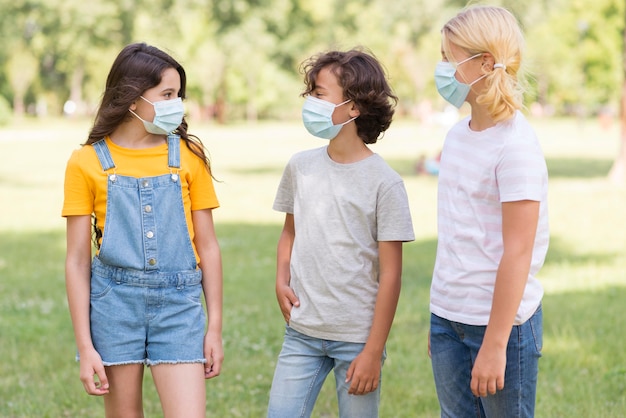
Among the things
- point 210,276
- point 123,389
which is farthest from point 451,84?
point 123,389

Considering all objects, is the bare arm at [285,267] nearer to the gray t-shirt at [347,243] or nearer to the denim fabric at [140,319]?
the gray t-shirt at [347,243]

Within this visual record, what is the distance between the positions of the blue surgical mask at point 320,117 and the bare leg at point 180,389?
3.24 feet

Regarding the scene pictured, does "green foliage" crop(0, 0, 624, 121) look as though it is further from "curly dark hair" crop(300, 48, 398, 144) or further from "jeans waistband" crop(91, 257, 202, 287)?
"jeans waistband" crop(91, 257, 202, 287)

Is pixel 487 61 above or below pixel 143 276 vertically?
above

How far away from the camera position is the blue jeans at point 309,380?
3238 mm

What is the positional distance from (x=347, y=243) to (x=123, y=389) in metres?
0.98

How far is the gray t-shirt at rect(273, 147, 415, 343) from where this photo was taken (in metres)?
3.18

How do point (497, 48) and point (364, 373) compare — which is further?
point (364, 373)

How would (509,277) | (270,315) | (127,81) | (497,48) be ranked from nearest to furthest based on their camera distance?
(509,277), (497,48), (127,81), (270,315)

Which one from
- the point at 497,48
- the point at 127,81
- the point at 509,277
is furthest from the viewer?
the point at 127,81

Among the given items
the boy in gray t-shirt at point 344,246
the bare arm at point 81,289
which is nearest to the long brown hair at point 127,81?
the bare arm at point 81,289

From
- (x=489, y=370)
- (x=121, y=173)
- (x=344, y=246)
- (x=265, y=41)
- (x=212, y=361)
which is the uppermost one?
(x=265, y=41)

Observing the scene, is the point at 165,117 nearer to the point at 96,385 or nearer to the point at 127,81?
the point at 127,81

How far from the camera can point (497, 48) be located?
9.17 ft
